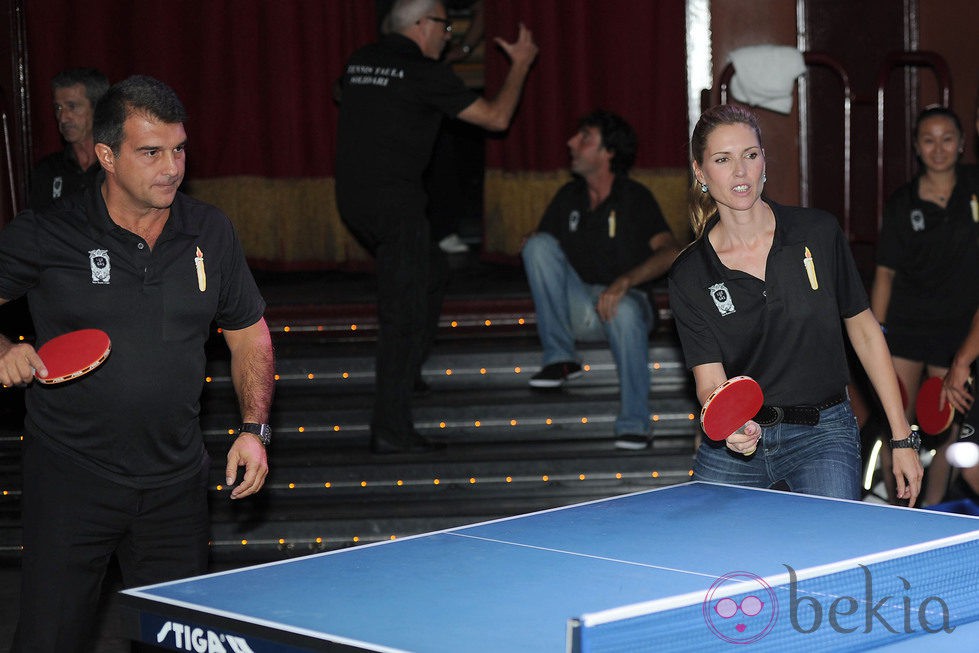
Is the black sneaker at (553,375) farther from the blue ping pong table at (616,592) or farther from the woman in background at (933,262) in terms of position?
the blue ping pong table at (616,592)

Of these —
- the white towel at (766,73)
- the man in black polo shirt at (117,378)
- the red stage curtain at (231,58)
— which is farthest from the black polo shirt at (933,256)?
the red stage curtain at (231,58)

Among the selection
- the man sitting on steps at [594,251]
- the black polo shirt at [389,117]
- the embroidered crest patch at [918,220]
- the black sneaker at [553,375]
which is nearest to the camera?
the black polo shirt at [389,117]

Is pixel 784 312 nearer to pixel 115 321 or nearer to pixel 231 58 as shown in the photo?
pixel 115 321

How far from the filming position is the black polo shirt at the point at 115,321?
11.0ft

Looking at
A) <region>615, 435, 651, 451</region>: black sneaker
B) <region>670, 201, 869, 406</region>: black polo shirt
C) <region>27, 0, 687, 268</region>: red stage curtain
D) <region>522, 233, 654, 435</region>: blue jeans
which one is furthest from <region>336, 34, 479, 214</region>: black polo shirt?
<region>670, 201, 869, 406</region>: black polo shirt

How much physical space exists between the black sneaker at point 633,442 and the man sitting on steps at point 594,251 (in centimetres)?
22

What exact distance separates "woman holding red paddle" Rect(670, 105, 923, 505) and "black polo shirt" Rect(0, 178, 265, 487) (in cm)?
142

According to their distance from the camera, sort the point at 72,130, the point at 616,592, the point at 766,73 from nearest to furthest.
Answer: the point at 616,592 < the point at 72,130 < the point at 766,73

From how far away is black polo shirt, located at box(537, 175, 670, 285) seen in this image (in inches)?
268

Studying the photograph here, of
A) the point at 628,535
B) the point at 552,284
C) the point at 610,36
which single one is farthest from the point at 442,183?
the point at 628,535

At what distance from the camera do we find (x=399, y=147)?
623 cm

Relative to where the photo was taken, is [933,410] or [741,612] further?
[933,410]

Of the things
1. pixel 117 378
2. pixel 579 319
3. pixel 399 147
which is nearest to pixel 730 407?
pixel 117 378

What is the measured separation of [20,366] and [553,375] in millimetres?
4006
